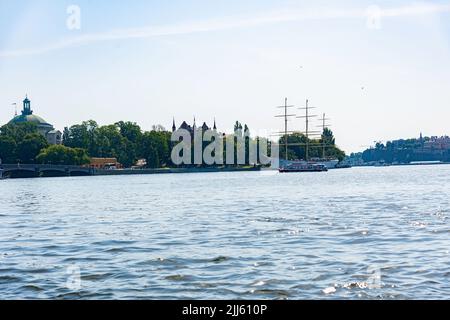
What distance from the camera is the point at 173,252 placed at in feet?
58.5

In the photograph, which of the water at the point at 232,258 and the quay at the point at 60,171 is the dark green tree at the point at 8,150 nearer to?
the quay at the point at 60,171

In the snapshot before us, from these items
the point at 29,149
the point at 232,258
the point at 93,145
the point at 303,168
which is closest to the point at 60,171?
the point at 29,149

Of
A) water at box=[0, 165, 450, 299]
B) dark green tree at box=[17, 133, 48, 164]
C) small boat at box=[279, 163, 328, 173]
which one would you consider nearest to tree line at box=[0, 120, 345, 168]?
dark green tree at box=[17, 133, 48, 164]

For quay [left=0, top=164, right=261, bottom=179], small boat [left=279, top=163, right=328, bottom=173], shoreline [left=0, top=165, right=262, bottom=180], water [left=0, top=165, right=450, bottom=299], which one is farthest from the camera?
small boat [left=279, top=163, right=328, bottom=173]

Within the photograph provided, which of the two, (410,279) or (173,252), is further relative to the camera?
(173,252)

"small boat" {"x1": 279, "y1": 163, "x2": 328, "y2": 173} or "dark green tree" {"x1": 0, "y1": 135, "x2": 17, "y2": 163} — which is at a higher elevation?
"dark green tree" {"x1": 0, "y1": 135, "x2": 17, "y2": 163}

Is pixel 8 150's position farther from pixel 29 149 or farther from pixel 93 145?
A: pixel 93 145

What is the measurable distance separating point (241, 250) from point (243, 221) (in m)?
9.99

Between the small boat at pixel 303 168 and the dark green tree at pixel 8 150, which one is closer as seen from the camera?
the dark green tree at pixel 8 150

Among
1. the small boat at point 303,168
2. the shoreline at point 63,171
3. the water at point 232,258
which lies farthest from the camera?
the small boat at point 303,168

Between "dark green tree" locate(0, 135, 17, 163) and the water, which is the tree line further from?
the water

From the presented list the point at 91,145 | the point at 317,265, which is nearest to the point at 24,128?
the point at 91,145

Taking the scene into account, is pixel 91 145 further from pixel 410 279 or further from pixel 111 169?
pixel 410 279

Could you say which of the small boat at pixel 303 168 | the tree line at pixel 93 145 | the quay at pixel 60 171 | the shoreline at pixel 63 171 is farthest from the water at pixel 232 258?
the small boat at pixel 303 168
